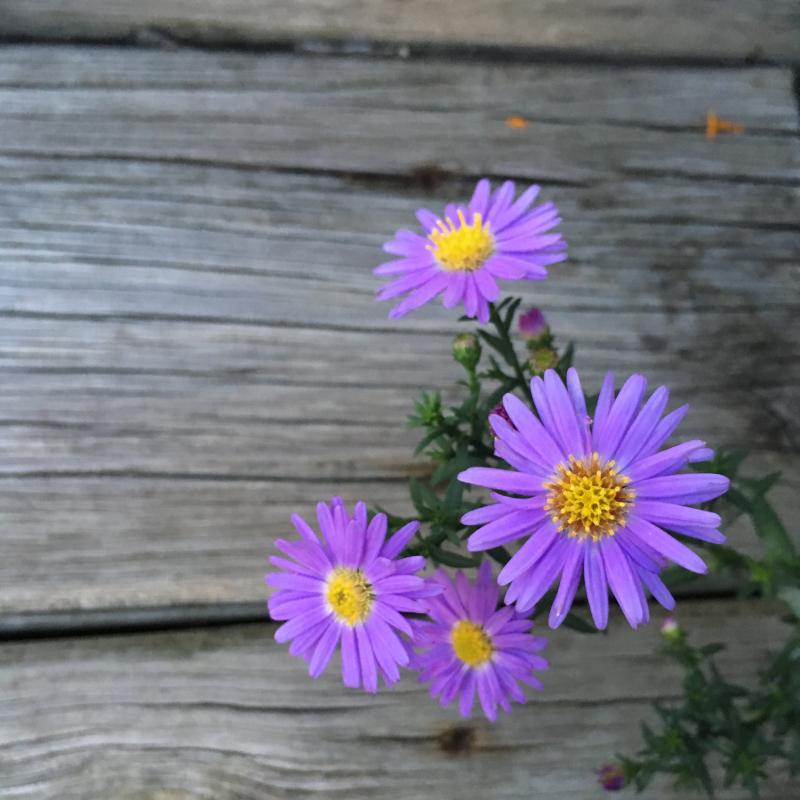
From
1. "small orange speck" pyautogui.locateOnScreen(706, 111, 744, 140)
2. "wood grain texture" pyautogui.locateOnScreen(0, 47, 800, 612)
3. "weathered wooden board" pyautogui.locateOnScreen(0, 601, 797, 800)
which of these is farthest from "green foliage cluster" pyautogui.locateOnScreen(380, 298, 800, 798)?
"small orange speck" pyautogui.locateOnScreen(706, 111, 744, 140)

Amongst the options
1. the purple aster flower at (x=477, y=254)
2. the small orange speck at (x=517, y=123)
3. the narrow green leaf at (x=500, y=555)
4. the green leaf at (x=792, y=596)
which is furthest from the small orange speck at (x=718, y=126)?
the narrow green leaf at (x=500, y=555)

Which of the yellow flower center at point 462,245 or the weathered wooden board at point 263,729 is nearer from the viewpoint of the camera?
the yellow flower center at point 462,245

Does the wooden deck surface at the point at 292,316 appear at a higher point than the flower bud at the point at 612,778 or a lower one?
higher

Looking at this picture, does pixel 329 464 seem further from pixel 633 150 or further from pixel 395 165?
pixel 633 150

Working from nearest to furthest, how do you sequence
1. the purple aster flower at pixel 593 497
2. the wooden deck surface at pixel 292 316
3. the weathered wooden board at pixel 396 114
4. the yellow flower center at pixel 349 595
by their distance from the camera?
the purple aster flower at pixel 593 497
the yellow flower center at pixel 349 595
the wooden deck surface at pixel 292 316
the weathered wooden board at pixel 396 114

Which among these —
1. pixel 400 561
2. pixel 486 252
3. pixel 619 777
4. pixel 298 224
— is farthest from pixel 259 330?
pixel 619 777

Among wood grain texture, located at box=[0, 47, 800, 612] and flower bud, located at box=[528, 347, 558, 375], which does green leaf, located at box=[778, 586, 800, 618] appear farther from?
flower bud, located at box=[528, 347, 558, 375]

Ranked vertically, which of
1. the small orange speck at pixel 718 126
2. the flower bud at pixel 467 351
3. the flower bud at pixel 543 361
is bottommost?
the flower bud at pixel 543 361

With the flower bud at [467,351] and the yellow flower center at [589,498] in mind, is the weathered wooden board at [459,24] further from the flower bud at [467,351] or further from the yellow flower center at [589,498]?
the yellow flower center at [589,498]
